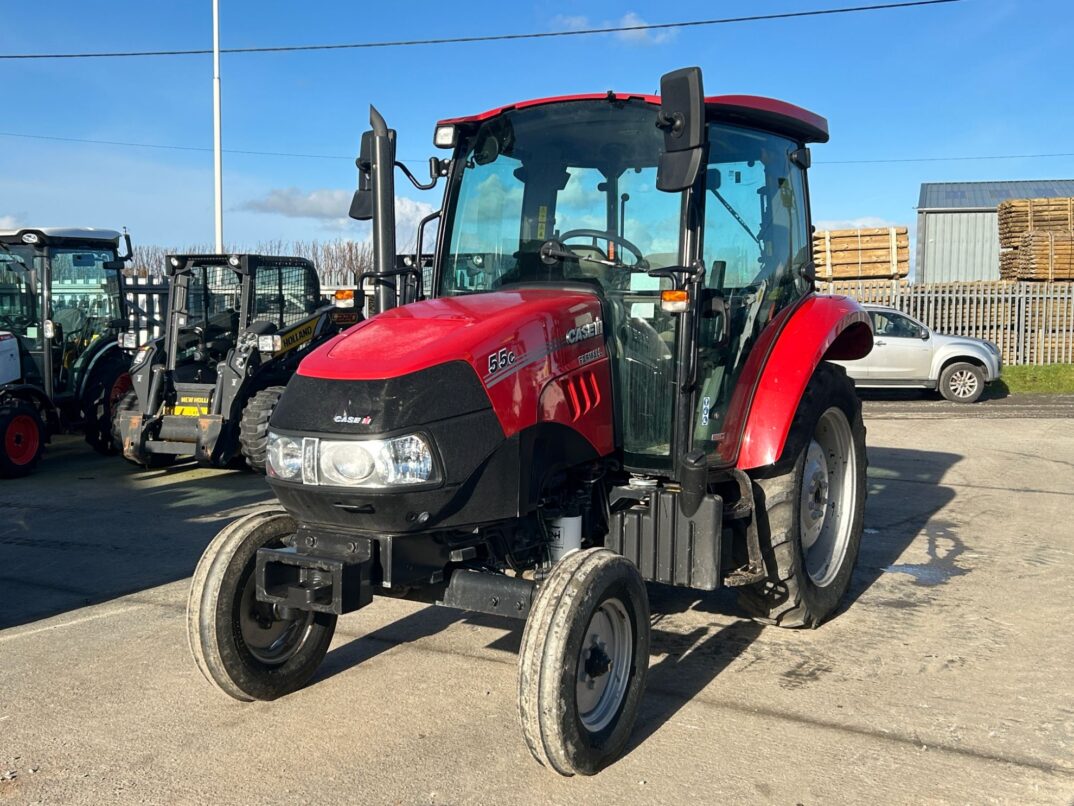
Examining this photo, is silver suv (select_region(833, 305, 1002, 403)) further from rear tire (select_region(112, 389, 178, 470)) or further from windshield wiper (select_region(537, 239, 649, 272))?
windshield wiper (select_region(537, 239, 649, 272))

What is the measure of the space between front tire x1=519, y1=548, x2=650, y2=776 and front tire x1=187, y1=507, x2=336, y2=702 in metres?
1.22

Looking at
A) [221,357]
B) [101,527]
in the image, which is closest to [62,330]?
[221,357]

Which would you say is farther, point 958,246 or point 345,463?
point 958,246

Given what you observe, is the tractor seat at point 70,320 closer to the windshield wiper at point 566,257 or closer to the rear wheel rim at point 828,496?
the windshield wiper at point 566,257

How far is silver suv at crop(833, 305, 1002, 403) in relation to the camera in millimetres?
16766

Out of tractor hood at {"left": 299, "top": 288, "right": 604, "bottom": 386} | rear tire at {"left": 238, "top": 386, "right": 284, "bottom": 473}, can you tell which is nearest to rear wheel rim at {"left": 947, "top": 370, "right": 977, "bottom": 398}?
rear tire at {"left": 238, "top": 386, "right": 284, "bottom": 473}

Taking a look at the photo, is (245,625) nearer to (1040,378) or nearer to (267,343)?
(267,343)

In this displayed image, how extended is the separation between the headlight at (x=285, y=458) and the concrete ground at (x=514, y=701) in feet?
3.39

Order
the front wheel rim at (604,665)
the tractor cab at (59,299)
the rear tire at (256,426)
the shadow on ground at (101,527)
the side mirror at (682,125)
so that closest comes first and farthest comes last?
the front wheel rim at (604,665) → the side mirror at (682,125) → the shadow on ground at (101,527) → the rear tire at (256,426) → the tractor cab at (59,299)

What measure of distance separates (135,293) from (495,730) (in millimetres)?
14360

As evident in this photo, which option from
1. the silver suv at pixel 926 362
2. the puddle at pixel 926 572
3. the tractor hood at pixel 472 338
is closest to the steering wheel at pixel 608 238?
the tractor hood at pixel 472 338

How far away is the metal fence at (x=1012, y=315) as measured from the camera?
67.8 feet

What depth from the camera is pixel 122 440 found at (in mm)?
10641

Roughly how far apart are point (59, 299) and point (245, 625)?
8.81 metres
